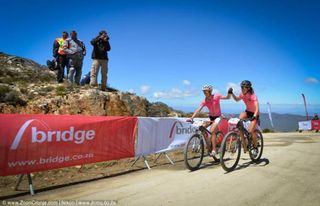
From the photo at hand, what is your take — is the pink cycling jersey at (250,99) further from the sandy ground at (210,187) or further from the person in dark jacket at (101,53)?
the person in dark jacket at (101,53)

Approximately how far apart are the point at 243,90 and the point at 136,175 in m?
3.99

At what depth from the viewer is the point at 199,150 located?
8938 mm

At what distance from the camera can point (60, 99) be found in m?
13.6

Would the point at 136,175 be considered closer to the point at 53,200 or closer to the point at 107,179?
the point at 107,179

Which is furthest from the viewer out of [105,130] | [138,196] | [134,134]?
[134,134]

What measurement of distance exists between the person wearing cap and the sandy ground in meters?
7.61

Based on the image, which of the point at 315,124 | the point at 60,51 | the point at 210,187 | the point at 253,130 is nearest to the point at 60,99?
the point at 60,51

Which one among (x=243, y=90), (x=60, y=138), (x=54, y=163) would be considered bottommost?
(x=54, y=163)

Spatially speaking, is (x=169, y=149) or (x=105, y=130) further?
(x=169, y=149)

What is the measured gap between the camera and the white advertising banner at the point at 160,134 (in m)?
10.4

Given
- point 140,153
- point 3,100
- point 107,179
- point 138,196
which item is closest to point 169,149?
point 140,153

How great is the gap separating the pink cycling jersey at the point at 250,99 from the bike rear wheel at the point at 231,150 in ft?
3.19

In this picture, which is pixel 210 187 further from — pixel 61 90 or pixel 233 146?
pixel 61 90

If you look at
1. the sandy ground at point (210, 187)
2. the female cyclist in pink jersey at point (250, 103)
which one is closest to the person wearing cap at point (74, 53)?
the sandy ground at point (210, 187)
